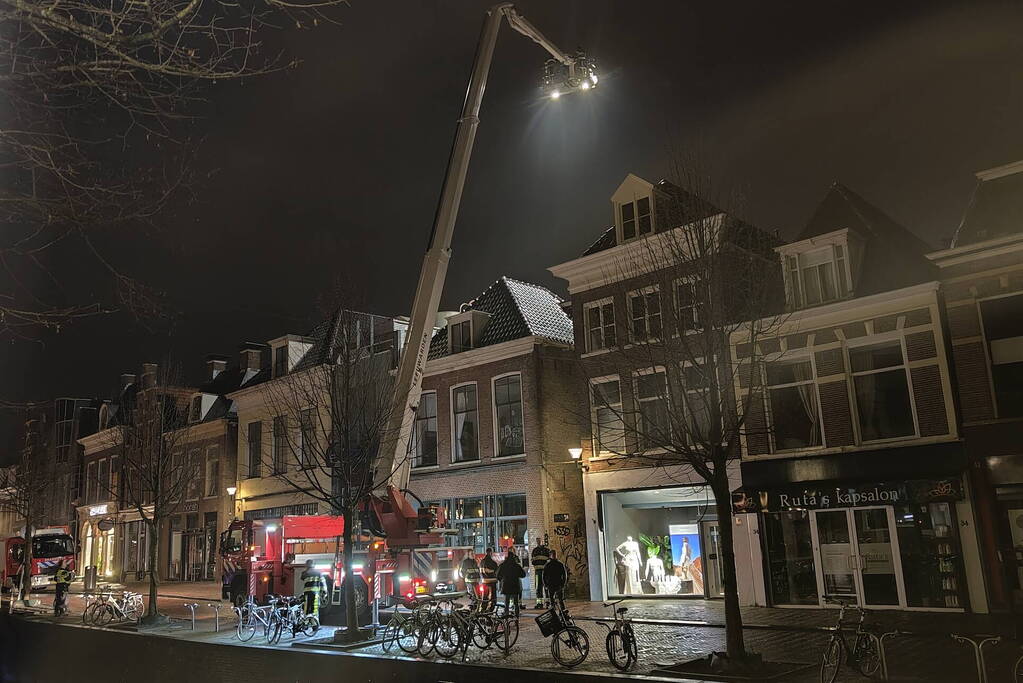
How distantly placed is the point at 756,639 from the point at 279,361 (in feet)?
92.7

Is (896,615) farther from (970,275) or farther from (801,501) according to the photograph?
(970,275)

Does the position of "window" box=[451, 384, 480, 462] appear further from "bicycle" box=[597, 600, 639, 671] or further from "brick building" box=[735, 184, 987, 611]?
"bicycle" box=[597, 600, 639, 671]

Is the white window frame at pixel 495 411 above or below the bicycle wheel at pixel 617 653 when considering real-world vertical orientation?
above

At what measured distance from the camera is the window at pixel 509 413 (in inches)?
1099

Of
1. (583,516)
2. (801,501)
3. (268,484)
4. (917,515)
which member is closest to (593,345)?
(583,516)

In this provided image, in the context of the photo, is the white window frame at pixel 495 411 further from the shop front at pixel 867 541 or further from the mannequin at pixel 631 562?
the shop front at pixel 867 541

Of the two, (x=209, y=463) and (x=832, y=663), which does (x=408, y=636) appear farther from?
(x=209, y=463)

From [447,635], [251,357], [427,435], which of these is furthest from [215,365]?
[447,635]

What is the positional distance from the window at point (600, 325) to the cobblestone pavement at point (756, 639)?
7.94 metres

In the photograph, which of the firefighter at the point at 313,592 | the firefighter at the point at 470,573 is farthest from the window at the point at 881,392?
the firefighter at the point at 313,592

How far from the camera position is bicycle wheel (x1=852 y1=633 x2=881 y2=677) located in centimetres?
1121

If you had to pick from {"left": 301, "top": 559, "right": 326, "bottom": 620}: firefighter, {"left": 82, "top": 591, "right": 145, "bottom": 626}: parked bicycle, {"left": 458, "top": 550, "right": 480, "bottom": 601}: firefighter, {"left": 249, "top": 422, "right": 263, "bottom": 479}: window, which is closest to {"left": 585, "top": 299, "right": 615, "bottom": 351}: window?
{"left": 458, "top": 550, "right": 480, "bottom": 601}: firefighter

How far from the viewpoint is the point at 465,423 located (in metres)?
29.7

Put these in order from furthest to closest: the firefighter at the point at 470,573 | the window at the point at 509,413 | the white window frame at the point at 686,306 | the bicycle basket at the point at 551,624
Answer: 1. the window at the point at 509,413
2. the firefighter at the point at 470,573
3. the white window frame at the point at 686,306
4. the bicycle basket at the point at 551,624
